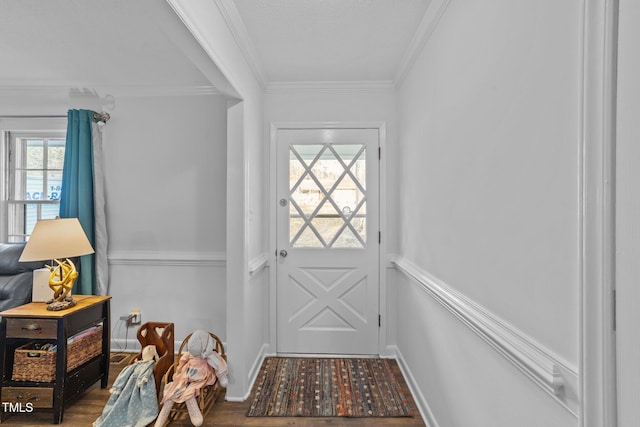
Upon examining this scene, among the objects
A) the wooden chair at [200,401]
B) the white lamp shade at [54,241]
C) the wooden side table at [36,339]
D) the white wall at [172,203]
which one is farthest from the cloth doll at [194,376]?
the white lamp shade at [54,241]

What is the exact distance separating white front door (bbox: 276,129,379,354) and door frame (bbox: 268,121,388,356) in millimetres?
38

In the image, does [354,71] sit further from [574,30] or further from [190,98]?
[574,30]

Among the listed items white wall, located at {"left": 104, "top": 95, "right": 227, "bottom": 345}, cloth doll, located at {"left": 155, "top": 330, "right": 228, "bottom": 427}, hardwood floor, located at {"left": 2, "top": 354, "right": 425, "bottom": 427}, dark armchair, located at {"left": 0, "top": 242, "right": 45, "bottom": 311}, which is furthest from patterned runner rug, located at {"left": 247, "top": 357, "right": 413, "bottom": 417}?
dark armchair, located at {"left": 0, "top": 242, "right": 45, "bottom": 311}

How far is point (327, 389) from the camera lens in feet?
8.34

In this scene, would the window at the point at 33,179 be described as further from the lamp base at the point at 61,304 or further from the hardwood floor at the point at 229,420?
the hardwood floor at the point at 229,420

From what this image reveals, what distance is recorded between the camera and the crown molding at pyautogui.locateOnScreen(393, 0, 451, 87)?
74.4 inches

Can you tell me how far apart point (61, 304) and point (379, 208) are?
250cm

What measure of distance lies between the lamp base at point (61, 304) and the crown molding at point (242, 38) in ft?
6.80

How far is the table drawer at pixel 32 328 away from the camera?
2.17 metres

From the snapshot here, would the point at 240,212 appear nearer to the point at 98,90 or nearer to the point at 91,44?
the point at 91,44

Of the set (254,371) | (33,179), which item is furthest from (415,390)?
(33,179)

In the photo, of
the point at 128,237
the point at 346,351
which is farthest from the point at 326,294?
the point at 128,237

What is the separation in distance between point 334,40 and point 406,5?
554 millimetres

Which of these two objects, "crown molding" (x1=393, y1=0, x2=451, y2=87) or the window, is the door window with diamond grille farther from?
the window
